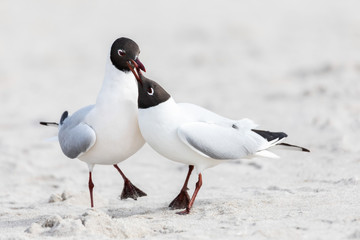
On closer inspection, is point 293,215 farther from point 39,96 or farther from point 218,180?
point 39,96

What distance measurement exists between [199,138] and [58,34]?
35.6ft

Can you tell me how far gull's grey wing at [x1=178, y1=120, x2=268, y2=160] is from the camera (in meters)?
4.55

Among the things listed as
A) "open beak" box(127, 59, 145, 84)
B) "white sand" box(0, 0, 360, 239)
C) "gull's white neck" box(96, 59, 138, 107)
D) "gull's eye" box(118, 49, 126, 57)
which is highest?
"gull's eye" box(118, 49, 126, 57)

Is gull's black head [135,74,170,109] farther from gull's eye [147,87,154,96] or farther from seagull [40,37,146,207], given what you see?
seagull [40,37,146,207]

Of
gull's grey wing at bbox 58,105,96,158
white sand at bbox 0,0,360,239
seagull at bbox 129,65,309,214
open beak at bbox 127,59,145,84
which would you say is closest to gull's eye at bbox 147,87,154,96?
seagull at bbox 129,65,309,214

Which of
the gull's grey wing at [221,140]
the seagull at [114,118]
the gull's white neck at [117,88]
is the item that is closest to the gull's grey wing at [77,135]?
the seagull at [114,118]

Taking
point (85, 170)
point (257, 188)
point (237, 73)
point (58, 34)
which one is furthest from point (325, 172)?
point (58, 34)

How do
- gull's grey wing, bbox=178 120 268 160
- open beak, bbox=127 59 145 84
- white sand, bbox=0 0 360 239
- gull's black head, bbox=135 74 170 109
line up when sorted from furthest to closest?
open beak, bbox=127 59 145 84, gull's black head, bbox=135 74 170 109, gull's grey wing, bbox=178 120 268 160, white sand, bbox=0 0 360 239

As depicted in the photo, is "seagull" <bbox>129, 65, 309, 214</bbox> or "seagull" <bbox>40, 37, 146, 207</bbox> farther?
"seagull" <bbox>40, 37, 146, 207</bbox>

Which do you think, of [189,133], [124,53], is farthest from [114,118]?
[189,133]

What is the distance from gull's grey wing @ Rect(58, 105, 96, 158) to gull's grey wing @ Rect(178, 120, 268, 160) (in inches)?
27.7

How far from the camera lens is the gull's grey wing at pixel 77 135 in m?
4.87

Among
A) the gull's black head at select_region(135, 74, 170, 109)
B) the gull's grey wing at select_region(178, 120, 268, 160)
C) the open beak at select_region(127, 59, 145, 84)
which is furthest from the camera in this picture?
the open beak at select_region(127, 59, 145, 84)

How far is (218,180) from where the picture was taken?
6.34m
